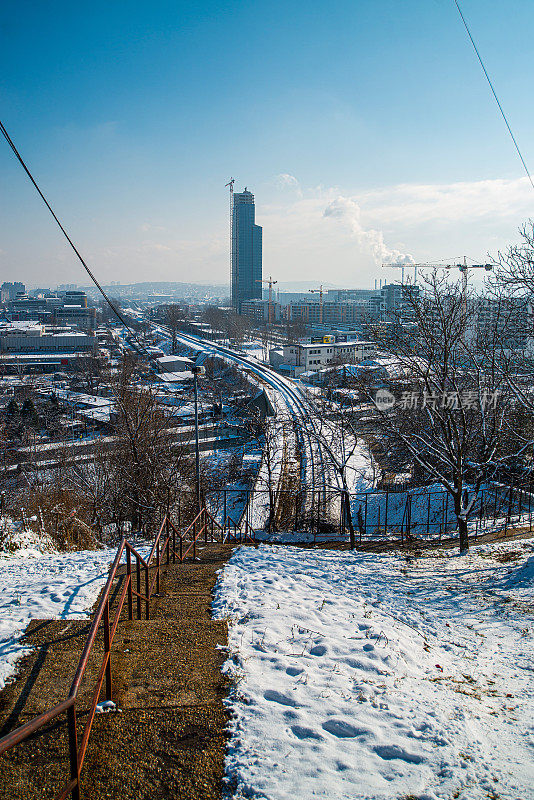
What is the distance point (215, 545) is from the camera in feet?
31.6

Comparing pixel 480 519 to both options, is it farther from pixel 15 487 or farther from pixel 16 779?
pixel 15 487

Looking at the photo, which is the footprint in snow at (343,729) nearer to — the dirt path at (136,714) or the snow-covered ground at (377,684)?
the snow-covered ground at (377,684)

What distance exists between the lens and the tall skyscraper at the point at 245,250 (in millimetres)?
171125

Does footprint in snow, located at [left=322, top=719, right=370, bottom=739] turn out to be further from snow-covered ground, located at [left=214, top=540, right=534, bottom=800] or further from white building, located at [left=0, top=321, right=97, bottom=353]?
white building, located at [left=0, top=321, right=97, bottom=353]

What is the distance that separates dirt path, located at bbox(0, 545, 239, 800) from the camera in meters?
2.66

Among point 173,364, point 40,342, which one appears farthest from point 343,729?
point 40,342

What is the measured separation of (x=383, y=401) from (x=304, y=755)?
64.5ft

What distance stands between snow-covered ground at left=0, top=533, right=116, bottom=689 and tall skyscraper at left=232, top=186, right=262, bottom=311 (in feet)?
542

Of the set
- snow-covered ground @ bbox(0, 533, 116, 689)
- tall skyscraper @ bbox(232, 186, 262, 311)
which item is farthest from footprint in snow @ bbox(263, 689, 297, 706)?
tall skyscraper @ bbox(232, 186, 262, 311)

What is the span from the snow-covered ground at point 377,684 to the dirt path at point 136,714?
194 millimetres

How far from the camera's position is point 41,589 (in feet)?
19.3

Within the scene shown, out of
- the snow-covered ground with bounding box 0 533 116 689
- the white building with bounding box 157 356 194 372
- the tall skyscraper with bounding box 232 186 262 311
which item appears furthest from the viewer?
the tall skyscraper with bounding box 232 186 262 311

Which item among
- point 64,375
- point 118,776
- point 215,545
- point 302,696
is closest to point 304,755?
point 302,696

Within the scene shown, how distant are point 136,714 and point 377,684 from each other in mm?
2004
